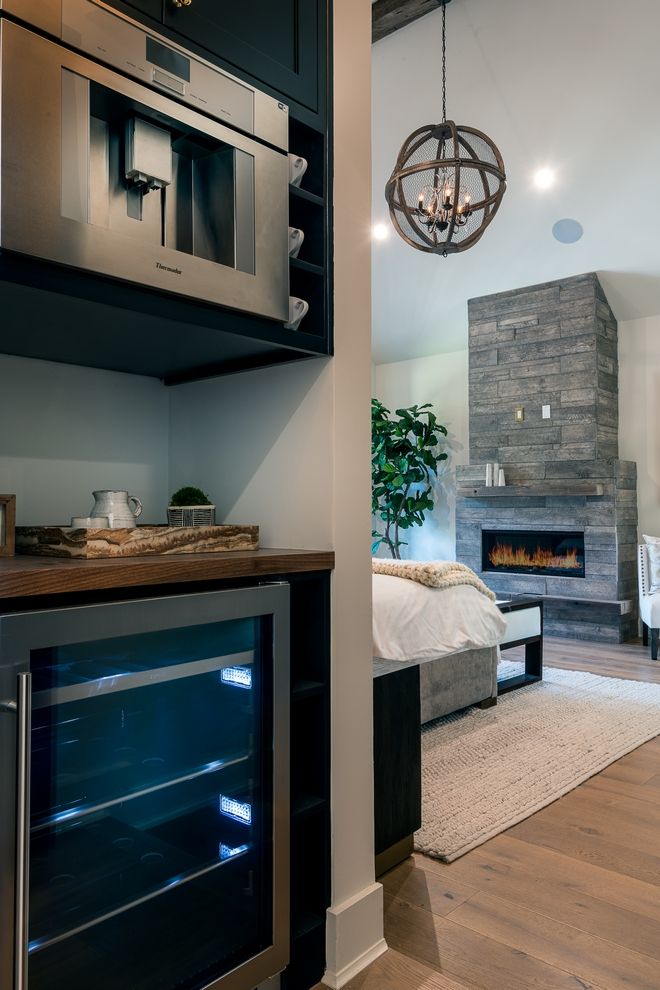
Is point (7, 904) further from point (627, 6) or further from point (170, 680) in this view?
point (627, 6)

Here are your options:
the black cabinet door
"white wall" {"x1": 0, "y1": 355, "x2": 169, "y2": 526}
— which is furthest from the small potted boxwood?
the black cabinet door

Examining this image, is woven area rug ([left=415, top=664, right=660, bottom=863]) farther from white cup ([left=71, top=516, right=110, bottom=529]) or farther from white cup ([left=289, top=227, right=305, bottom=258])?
white cup ([left=289, top=227, right=305, bottom=258])

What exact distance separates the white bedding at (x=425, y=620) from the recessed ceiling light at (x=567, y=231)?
3442 mm

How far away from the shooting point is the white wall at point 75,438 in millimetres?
1619

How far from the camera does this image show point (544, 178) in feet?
→ 17.5

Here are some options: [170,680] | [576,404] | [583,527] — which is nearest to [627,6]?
[576,404]

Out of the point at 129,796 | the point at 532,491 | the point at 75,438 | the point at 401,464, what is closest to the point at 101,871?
the point at 129,796

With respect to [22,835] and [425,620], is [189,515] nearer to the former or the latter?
[22,835]

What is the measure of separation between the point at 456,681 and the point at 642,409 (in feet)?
12.3

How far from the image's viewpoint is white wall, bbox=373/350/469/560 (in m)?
7.35

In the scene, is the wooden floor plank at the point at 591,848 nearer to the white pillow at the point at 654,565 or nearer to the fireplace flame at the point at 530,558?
the white pillow at the point at 654,565

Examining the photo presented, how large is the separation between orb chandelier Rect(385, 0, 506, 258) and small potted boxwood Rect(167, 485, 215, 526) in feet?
7.07

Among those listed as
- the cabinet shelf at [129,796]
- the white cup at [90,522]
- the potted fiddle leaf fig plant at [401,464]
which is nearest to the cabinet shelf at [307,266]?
the white cup at [90,522]

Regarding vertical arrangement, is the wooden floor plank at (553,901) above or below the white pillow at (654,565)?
below
